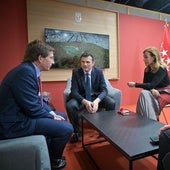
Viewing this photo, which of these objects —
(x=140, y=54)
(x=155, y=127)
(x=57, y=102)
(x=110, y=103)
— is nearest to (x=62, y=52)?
(x=57, y=102)

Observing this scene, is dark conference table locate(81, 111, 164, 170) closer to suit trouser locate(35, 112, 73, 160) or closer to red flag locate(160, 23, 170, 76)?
suit trouser locate(35, 112, 73, 160)

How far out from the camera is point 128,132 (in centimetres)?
142

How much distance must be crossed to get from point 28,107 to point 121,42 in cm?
308

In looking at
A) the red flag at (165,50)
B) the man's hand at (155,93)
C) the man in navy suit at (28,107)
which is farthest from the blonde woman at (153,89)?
the red flag at (165,50)

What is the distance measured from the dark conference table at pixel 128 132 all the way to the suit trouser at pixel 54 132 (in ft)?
0.97

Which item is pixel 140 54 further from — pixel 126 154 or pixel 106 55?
pixel 126 154

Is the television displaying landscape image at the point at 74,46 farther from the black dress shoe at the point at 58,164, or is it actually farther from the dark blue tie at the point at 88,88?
the black dress shoe at the point at 58,164

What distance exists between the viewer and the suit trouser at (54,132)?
1.44 meters

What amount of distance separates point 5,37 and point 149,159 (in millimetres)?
Answer: 2816

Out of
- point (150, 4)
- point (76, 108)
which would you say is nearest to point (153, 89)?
point (76, 108)

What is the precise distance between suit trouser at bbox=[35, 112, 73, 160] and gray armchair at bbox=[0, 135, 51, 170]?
22cm

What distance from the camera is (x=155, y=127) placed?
1.51 m

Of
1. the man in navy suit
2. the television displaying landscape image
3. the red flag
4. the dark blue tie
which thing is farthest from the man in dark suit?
the red flag

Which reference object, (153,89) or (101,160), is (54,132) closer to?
(101,160)
